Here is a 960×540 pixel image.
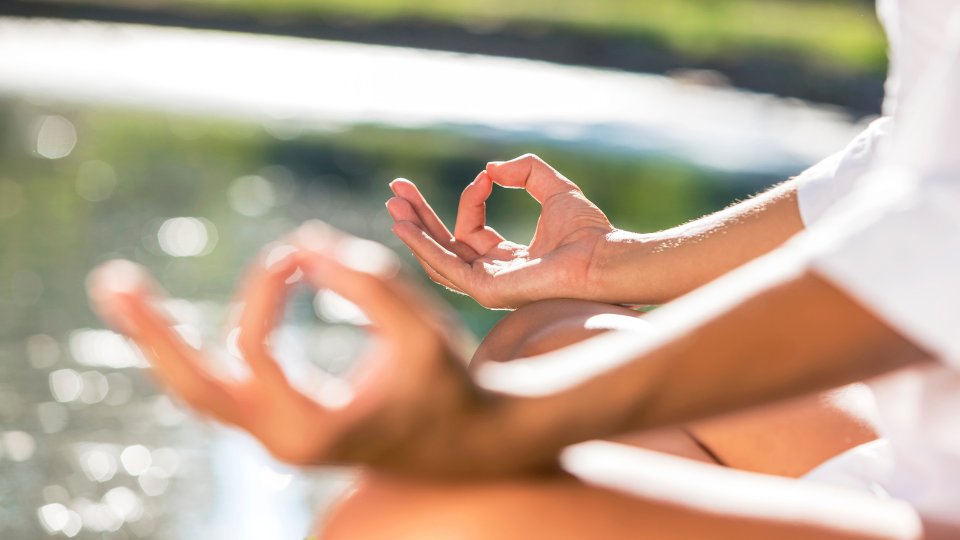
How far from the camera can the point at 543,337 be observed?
1.29 m

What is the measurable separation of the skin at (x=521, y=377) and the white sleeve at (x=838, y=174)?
52cm

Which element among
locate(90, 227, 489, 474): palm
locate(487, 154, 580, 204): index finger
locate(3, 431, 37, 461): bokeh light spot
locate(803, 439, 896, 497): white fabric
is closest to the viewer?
locate(90, 227, 489, 474): palm

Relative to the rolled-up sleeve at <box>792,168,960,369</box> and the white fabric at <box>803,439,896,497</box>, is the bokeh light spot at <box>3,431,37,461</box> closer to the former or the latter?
the white fabric at <box>803,439,896,497</box>

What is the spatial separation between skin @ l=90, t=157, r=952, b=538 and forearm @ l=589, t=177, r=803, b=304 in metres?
0.63

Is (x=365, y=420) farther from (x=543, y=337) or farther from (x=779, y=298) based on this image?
(x=543, y=337)

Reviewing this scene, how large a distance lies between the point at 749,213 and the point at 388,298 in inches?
33.1

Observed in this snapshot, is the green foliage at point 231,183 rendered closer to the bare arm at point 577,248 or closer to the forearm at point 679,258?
the bare arm at point 577,248

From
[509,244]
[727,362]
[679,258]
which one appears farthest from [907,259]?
[509,244]

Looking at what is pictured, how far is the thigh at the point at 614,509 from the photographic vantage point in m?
0.83

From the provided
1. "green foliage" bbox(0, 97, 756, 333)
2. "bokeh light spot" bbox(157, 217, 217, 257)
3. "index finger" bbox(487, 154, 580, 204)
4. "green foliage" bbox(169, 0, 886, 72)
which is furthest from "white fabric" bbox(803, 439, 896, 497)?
"green foliage" bbox(169, 0, 886, 72)

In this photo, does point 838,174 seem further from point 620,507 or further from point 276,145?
point 276,145

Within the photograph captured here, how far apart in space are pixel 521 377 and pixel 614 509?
98mm

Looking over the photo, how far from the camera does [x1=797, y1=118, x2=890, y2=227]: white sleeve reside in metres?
1.37

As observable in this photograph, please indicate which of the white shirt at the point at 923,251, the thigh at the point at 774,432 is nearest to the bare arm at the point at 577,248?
the thigh at the point at 774,432
